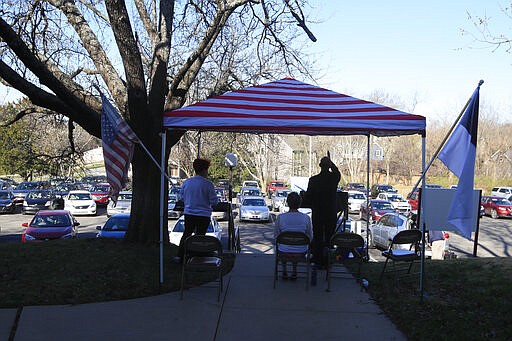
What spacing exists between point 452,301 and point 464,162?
1.76 meters

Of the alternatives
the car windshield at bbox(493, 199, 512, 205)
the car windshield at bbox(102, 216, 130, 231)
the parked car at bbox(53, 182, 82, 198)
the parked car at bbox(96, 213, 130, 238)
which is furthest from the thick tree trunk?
the car windshield at bbox(493, 199, 512, 205)

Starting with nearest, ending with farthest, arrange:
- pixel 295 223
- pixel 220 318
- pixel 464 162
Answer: pixel 220 318, pixel 464 162, pixel 295 223

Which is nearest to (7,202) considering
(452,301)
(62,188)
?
(62,188)

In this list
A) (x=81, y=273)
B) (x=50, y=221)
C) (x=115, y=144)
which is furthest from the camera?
(x=50, y=221)

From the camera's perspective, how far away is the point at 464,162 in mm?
6242

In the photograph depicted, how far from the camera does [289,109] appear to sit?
740 cm

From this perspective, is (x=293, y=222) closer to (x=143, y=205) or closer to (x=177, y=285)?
(x=177, y=285)

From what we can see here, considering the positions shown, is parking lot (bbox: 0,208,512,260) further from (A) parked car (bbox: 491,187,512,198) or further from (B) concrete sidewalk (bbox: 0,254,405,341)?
(A) parked car (bbox: 491,187,512,198)

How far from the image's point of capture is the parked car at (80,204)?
3103 centimetres

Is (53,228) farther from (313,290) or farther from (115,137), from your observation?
(313,290)

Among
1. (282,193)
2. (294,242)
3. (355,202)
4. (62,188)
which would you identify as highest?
(294,242)

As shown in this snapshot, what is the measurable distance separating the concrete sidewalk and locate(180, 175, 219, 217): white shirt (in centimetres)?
115

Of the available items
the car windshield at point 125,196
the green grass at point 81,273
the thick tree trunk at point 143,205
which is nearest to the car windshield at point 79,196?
the car windshield at point 125,196

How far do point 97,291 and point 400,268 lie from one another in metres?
5.14
